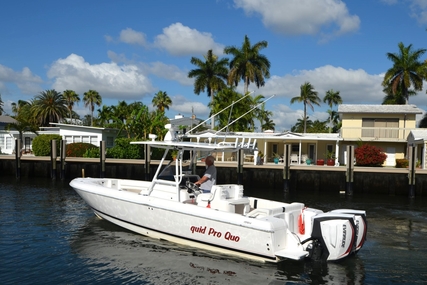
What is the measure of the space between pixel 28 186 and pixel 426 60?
133 ft

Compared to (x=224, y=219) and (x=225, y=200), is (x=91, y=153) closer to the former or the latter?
(x=225, y=200)

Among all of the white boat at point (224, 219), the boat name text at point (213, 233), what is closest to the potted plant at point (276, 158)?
the white boat at point (224, 219)

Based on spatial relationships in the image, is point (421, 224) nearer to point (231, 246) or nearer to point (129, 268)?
point (231, 246)

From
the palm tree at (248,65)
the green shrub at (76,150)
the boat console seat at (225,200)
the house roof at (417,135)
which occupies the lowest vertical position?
the boat console seat at (225,200)

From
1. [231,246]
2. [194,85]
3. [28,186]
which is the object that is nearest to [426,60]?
[194,85]

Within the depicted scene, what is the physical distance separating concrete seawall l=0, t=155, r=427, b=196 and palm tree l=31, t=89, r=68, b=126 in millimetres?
29298

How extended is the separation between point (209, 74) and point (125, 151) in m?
24.8

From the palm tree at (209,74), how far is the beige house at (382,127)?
801 inches

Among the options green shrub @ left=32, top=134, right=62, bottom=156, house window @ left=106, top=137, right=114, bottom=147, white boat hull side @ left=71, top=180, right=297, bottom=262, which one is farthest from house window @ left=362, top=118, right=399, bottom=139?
white boat hull side @ left=71, top=180, right=297, bottom=262

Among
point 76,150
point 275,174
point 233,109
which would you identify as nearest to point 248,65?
point 233,109

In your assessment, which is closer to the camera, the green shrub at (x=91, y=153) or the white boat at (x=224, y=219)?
the white boat at (x=224, y=219)

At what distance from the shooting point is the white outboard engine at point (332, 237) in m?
8.17

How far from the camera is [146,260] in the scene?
9234 mm

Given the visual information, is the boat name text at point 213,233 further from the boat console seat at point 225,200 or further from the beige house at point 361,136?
the beige house at point 361,136
